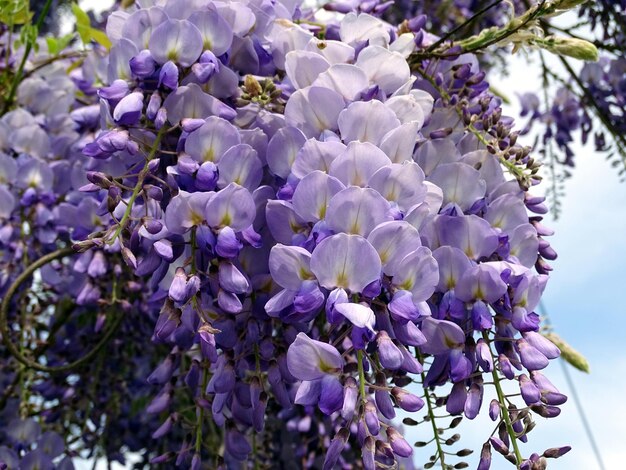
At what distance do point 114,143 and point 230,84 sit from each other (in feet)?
0.55

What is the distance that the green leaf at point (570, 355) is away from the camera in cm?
125

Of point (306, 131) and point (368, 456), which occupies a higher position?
point (306, 131)

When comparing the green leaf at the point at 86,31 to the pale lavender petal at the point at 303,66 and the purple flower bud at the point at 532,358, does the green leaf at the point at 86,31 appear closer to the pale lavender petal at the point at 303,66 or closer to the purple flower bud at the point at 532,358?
the pale lavender petal at the point at 303,66

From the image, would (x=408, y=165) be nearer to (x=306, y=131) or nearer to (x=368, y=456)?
(x=306, y=131)

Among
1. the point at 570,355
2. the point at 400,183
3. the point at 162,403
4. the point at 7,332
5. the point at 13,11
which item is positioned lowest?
the point at 7,332

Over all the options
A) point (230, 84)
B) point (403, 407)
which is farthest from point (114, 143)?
point (403, 407)

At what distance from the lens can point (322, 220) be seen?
0.89 meters

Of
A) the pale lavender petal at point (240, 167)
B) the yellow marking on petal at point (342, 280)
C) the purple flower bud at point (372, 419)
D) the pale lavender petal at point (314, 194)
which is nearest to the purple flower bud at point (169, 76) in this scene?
the pale lavender petal at point (240, 167)

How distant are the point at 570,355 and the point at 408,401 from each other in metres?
0.51

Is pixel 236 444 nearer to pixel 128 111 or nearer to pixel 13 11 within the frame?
pixel 128 111

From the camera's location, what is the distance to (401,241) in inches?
33.5

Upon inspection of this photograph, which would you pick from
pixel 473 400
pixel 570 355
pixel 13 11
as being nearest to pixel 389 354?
pixel 473 400

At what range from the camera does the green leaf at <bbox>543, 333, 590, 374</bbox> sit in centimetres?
125

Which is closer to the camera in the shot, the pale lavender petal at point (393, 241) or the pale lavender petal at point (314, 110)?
the pale lavender petal at point (393, 241)
